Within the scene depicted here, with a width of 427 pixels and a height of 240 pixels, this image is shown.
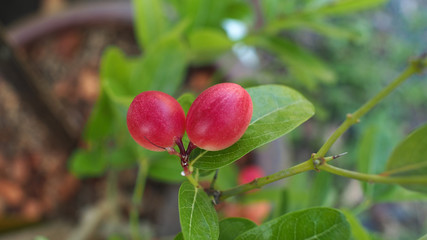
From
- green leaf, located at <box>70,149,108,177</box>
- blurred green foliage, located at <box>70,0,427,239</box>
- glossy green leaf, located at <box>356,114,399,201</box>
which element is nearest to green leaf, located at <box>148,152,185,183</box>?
blurred green foliage, located at <box>70,0,427,239</box>

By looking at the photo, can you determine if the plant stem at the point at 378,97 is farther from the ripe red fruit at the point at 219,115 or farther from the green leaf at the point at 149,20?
the green leaf at the point at 149,20

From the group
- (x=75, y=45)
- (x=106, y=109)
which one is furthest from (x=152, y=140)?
(x=75, y=45)

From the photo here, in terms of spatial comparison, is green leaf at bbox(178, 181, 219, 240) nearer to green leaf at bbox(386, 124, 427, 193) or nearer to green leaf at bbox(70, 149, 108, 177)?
green leaf at bbox(386, 124, 427, 193)

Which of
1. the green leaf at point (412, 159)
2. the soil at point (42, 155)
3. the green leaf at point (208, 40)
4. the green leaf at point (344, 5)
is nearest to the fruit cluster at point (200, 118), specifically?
the green leaf at point (412, 159)

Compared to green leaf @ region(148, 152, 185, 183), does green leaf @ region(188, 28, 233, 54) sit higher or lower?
higher

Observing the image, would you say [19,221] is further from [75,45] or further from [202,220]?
[202,220]

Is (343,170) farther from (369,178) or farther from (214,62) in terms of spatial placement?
(214,62)
